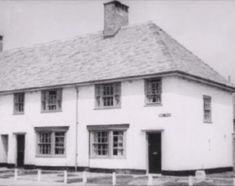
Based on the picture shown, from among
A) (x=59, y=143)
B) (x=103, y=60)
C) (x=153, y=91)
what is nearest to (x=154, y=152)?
(x=153, y=91)

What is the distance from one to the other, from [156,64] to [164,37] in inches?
160

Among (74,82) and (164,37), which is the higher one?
(164,37)

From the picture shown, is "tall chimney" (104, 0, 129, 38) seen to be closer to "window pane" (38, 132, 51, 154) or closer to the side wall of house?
the side wall of house

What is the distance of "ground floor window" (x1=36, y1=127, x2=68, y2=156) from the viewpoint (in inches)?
1206

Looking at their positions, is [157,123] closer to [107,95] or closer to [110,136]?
[110,136]

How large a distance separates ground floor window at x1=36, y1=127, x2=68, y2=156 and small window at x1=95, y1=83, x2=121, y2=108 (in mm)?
3198

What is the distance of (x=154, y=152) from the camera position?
26.7 metres

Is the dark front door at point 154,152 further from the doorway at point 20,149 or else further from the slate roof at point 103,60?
the doorway at point 20,149

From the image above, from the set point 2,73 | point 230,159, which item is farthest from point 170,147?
point 2,73

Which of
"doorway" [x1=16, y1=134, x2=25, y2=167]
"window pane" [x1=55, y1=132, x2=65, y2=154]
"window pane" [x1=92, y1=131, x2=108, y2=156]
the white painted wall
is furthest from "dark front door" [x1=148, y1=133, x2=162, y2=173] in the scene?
"doorway" [x1=16, y1=134, x2=25, y2=167]

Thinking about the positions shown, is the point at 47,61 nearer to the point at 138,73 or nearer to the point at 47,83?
the point at 47,83

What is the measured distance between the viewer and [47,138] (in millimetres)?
31500

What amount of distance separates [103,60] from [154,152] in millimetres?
7500

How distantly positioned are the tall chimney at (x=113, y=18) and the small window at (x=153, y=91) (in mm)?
6856
